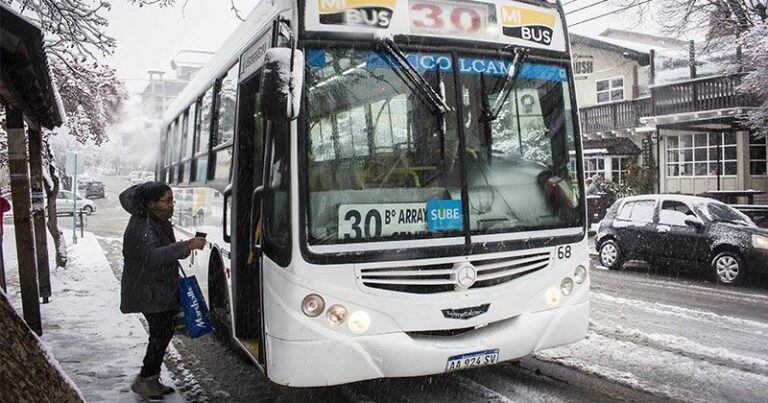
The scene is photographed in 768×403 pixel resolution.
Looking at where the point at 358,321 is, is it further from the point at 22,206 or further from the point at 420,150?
the point at 22,206

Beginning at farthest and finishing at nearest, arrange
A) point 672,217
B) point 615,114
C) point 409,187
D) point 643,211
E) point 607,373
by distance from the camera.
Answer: point 615,114 → point 643,211 → point 672,217 → point 607,373 → point 409,187

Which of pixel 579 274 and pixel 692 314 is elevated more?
pixel 579 274

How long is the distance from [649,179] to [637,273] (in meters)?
10.9

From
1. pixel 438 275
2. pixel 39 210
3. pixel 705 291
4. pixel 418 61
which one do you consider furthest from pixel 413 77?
pixel 705 291

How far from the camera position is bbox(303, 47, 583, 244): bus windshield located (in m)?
4.13

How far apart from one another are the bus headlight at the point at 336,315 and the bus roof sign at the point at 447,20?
1870 millimetres

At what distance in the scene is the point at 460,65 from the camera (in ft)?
14.7

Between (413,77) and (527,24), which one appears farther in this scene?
(527,24)

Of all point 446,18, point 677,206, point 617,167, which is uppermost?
point 446,18

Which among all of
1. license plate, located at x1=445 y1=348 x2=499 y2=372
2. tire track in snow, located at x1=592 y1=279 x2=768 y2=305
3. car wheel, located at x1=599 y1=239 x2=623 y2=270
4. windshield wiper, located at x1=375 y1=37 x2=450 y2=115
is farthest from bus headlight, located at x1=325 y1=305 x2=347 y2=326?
car wheel, located at x1=599 y1=239 x2=623 y2=270

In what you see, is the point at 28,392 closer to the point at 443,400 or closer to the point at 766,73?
the point at 443,400

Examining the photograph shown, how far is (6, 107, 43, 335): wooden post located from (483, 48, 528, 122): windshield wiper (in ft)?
→ 19.3

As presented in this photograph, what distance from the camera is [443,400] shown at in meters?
4.86

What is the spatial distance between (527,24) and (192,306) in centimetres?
365
